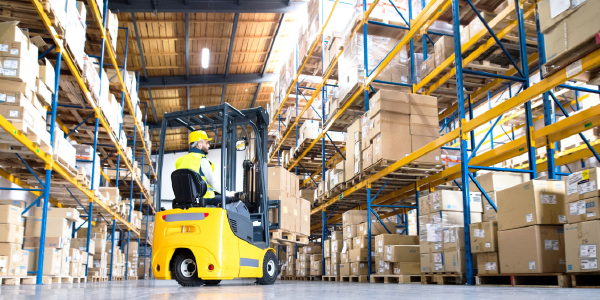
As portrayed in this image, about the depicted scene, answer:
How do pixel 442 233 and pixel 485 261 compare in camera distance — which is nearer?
pixel 485 261

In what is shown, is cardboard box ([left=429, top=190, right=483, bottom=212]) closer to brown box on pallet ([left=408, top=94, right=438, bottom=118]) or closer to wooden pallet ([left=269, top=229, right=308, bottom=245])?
brown box on pallet ([left=408, top=94, right=438, bottom=118])

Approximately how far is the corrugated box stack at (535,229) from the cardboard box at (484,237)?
20 centimetres

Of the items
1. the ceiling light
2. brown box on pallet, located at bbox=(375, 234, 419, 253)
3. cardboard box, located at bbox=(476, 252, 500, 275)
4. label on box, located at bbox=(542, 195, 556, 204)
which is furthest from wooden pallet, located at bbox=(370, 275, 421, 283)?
the ceiling light

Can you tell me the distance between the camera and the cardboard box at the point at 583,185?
408cm

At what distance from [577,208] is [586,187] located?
198 millimetres

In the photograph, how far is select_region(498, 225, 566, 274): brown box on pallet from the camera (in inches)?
177

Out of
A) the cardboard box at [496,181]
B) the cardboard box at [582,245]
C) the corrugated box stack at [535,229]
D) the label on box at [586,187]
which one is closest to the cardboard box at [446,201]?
the cardboard box at [496,181]

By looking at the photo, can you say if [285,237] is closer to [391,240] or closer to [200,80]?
[391,240]

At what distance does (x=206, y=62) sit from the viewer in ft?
50.6

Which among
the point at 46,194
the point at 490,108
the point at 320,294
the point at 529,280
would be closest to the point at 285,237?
the point at 46,194

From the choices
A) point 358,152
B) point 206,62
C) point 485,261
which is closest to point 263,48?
point 206,62

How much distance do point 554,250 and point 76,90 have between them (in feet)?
24.2

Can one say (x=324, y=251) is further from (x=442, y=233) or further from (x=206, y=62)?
(x=206, y=62)

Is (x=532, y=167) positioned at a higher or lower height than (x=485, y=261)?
higher
